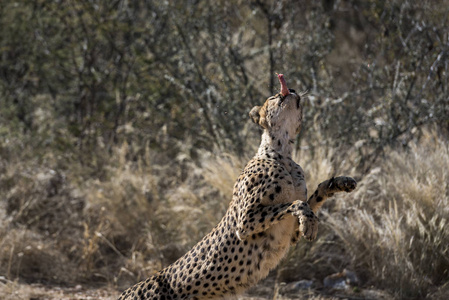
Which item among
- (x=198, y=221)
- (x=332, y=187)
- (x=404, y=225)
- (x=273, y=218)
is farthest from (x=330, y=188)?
(x=198, y=221)

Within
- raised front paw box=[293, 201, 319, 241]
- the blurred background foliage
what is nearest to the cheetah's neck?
raised front paw box=[293, 201, 319, 241]

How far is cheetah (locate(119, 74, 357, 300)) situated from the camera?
3.03 metres

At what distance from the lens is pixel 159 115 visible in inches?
314

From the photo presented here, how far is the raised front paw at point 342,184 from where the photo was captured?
2.94 meters

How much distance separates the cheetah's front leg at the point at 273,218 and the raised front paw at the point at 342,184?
0.27 m

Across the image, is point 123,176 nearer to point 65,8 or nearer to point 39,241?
point 39,241

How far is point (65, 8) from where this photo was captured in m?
7.83

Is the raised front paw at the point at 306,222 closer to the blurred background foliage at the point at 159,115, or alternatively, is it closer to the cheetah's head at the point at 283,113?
the cheetah's head at the point at 283,113

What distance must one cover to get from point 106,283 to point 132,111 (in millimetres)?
3402

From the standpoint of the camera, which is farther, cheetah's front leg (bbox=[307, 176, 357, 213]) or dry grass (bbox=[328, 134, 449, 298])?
dry grass (bbox=[328, 134, 449, 298])

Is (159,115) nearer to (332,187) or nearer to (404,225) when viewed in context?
(404,225)

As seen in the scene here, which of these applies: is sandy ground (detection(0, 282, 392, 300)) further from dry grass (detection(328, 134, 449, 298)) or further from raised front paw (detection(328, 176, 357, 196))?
raised front paw (detection(328, 176, 357, 196))

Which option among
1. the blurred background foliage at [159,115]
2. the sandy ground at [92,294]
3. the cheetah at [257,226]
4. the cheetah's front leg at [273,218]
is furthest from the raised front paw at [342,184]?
the blurred background foliage at [159,115]

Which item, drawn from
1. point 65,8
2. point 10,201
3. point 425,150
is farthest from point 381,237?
point 65,8
